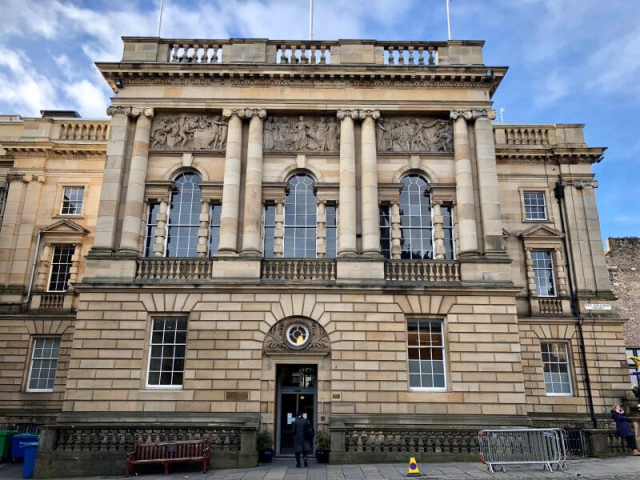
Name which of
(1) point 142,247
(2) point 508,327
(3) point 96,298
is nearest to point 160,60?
(1) point 142,247

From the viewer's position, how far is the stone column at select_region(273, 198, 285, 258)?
1969cm

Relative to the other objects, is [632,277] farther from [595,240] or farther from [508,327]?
[508,327]

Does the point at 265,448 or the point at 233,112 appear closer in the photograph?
the point at 265,448

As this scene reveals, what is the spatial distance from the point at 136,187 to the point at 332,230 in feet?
26.2

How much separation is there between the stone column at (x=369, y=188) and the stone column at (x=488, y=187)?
417 cm

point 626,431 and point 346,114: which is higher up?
point 346,114

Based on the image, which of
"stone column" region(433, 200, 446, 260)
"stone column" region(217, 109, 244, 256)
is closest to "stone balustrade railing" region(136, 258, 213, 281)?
"stone column" region(217, 109, 244, 256)

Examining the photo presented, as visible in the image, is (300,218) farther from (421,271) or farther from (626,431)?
(626,431)

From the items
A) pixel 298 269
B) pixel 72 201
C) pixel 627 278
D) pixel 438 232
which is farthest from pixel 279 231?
pixel 627 278

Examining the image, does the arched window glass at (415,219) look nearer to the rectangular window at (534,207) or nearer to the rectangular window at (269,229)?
the rectangular window at (269,229)

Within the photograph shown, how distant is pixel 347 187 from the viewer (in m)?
20.0

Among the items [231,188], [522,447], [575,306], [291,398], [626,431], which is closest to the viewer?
[522,447]

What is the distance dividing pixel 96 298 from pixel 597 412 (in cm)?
2215

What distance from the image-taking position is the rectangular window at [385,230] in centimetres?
2006
